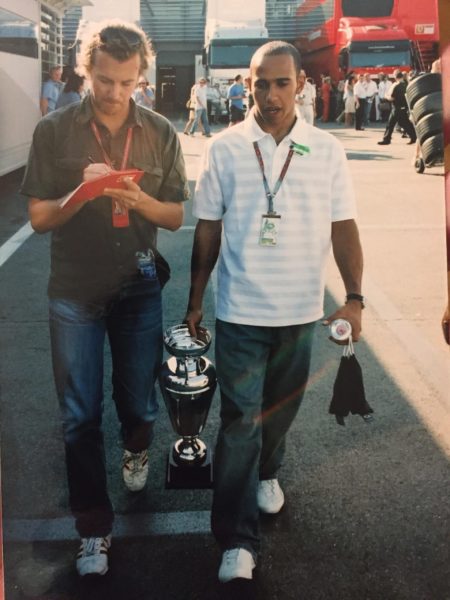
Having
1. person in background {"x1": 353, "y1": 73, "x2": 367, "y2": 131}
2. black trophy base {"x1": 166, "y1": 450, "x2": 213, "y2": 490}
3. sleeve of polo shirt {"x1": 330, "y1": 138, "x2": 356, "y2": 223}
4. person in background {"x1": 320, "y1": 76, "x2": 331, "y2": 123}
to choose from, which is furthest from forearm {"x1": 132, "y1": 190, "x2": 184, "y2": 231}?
person in background {"x1": 320, "y1": 76, "x2": 331, "y2": 123}

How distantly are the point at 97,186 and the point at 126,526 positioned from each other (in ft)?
4.47

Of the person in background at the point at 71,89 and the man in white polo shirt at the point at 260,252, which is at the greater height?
the person in background at the point at 71,89

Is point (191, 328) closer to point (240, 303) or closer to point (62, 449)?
point (240, 303)

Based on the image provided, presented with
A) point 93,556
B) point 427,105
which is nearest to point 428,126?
point 427,105

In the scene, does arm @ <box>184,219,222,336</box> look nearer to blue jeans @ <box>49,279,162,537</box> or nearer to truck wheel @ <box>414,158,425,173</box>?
blue jeans @ <box>49,279,162,537</box>

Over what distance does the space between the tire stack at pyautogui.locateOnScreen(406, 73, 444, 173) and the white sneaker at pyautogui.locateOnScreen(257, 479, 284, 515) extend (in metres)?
5.46

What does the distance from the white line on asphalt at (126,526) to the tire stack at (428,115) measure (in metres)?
5.68

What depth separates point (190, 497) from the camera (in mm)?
2965

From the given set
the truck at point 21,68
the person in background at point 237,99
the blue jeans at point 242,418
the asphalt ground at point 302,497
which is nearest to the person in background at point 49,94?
the truck at point 21,68

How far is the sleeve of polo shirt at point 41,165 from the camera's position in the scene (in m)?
2.34

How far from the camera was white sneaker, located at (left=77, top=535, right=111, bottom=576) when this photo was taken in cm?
243

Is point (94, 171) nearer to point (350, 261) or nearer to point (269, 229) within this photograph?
point (269, 229)

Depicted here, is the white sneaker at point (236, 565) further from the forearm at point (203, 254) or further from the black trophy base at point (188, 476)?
the forearm at point (203, 254)

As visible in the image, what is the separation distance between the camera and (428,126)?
9188 mm
